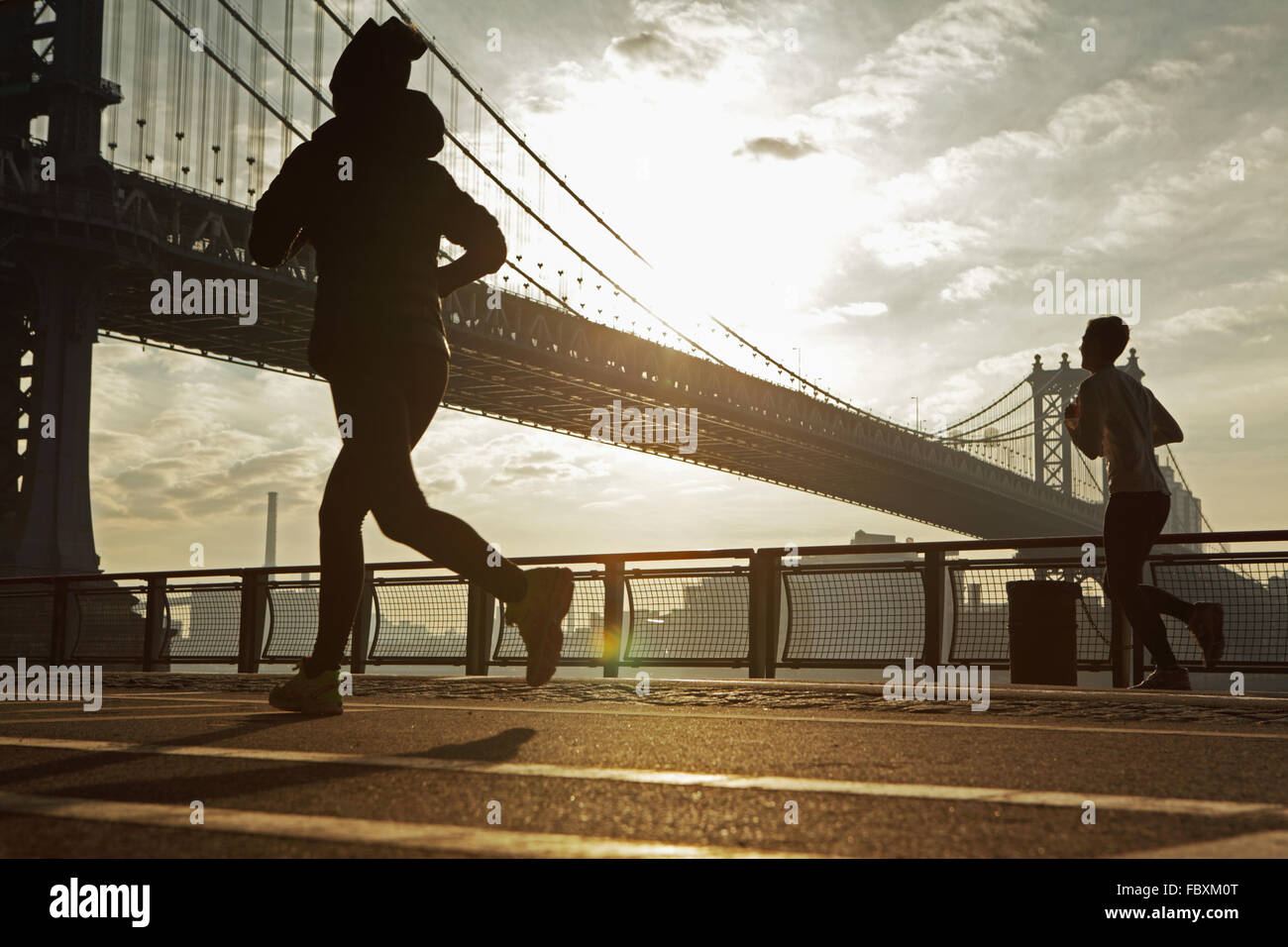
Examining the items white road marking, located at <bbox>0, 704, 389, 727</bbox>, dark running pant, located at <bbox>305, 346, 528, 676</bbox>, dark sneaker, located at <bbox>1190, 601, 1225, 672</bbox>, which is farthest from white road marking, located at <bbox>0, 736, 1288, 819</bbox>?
dark sneaker, located at <bbox>1190, 601, 1225, 672</bbox>

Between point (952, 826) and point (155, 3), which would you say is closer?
point (952, 826)

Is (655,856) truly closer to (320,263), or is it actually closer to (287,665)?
(320,263)

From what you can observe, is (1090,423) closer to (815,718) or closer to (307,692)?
(815,718)

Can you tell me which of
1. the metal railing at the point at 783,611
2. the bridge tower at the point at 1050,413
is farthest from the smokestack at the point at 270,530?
the metal railing at the point at 783,611

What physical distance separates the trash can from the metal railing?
371mm

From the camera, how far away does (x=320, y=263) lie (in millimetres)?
4078

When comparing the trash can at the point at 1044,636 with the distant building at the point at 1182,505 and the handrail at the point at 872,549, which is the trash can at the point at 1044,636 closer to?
the handrail at the point at 872,549

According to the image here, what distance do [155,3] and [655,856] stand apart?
46715 mm

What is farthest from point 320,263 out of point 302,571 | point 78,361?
point 78,361

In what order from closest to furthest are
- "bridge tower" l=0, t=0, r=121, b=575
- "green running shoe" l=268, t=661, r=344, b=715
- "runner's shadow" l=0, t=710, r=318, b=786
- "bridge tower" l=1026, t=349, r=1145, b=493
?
"runner's shadow" l=0, t=710, r=318, b=786, "green running shoe" l=268, t=661, r=344, b=715, "bridge tower" l=0, t=0, r=121, b=575, "bridge tower" l=1026, t=349, r=1145, b=493

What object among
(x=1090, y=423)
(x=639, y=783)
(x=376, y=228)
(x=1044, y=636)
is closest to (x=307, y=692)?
(x=376, y=228)

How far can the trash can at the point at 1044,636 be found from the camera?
802cm

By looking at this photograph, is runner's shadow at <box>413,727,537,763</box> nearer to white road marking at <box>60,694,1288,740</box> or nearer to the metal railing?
white road marking at <box>60,694,1288,740</box>

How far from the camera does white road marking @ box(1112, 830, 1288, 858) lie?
1.76 meters
